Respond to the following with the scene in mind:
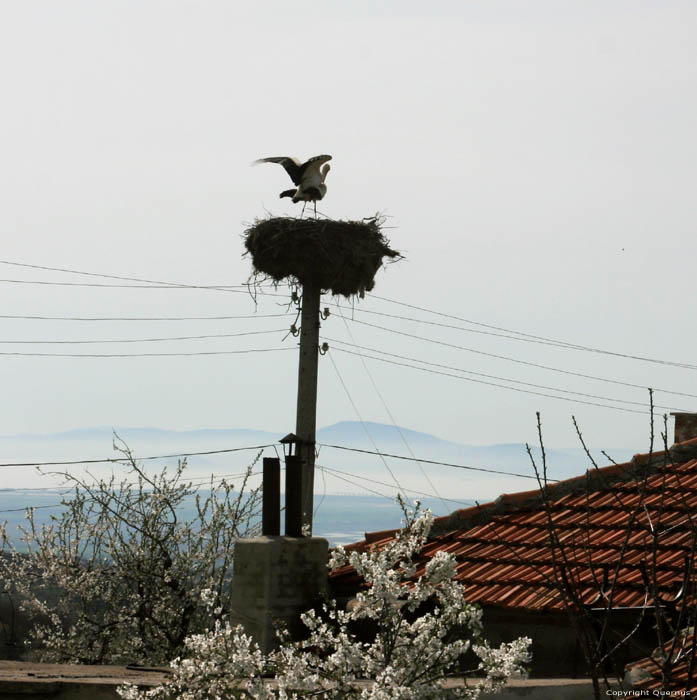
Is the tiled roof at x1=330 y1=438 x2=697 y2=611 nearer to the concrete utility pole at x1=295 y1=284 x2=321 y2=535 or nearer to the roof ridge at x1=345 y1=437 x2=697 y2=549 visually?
the roof ridge at x1=345 y1=437 x2=697 y2=549

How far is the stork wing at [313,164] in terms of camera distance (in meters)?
18.3

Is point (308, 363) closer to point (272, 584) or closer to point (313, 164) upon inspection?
point (313, 164)

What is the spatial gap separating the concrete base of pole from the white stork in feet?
22.8

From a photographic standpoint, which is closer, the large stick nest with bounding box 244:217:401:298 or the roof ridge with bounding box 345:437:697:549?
the roof ridge with bounding box 345:437:697:549

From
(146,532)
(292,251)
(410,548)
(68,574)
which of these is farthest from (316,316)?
(410,548)

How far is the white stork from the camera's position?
18.4 metres

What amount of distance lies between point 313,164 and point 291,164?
0.41 m

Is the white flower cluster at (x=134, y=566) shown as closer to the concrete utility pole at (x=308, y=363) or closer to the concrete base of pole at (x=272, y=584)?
the concrete utility pole at (x=308, y=363)

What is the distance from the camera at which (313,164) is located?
18406 millimetres

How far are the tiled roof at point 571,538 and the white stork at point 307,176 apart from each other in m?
5.44

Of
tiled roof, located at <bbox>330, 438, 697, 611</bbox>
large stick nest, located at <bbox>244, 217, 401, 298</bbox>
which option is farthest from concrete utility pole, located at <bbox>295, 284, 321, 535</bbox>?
tiled roof, located at <bbox>330, 438, 697, 611</bbox>

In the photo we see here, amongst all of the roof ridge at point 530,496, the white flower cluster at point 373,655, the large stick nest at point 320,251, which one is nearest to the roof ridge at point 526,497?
the roof ridge at point 530,496

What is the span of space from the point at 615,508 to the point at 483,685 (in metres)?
5.08

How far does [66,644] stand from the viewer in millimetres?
19047
